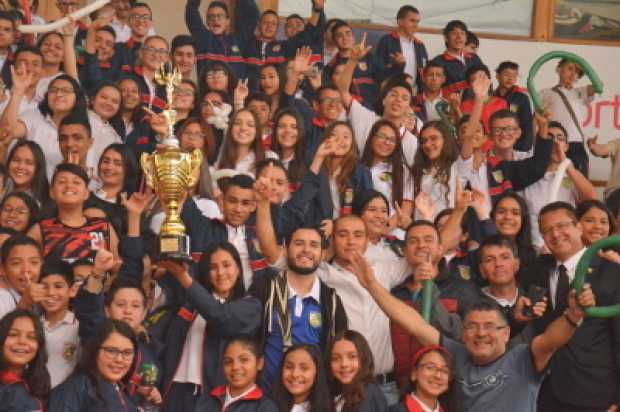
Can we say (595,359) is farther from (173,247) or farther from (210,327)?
(173,247)

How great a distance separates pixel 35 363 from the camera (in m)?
6.23

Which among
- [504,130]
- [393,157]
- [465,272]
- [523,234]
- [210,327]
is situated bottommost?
[210,327]

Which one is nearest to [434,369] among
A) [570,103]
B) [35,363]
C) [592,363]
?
[592,363]

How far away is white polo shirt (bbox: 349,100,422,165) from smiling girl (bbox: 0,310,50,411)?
3953 mm

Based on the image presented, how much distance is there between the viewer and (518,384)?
626cm

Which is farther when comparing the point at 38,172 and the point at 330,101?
the point at 330,101

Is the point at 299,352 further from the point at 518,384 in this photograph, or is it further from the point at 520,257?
the point at 520,257

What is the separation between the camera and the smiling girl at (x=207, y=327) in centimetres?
659

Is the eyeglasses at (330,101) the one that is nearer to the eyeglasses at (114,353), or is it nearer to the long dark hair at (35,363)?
the eyeglasses at (114,353)

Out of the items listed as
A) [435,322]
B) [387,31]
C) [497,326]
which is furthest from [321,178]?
[387,31]

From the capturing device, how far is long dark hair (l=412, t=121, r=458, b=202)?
30.5ft

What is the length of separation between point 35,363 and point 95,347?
281 mm

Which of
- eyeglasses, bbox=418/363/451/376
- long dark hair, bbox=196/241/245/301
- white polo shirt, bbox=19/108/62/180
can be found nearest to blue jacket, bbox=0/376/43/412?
long dark hair, bbox=196/241/245/301

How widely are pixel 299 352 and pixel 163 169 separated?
119 cm
